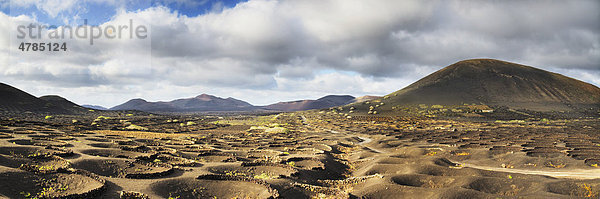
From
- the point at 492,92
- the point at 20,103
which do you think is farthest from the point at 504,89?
the point at 20,103

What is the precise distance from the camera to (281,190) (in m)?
15.3

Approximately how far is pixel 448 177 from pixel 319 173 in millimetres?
9410

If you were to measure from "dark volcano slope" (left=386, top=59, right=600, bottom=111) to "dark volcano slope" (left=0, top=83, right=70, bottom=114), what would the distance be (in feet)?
522

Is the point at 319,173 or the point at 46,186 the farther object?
the point at 319,173

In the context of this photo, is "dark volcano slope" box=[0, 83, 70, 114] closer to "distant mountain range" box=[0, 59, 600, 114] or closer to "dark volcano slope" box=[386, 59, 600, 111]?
"distant mountain range" box=[0, 59, 600, 114]

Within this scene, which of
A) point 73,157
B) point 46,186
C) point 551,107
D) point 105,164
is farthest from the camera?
point 551,107

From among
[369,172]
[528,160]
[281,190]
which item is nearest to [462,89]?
[528,160]

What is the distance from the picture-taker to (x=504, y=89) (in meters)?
147

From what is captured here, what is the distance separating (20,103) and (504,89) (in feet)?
731

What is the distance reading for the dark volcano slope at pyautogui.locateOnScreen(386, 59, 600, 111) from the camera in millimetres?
133250

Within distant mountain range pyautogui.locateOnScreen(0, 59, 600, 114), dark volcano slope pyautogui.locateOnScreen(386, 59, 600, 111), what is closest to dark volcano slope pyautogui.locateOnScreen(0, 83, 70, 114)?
distant mountain range pyautogui.locateOnScreen(0, 59, 600, 114)

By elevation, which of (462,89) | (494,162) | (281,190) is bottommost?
(494,162)

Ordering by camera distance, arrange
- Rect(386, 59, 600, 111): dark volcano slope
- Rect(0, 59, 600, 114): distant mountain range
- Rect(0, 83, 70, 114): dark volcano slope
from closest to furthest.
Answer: Rect(0, 83, 70, 114): dark volcano slope → Rect(0, 59, 600, 114): distant mountain range → Rect(386, 59, 600, 111): dark volcano slope

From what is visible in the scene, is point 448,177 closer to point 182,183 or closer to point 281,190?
point 281,190
